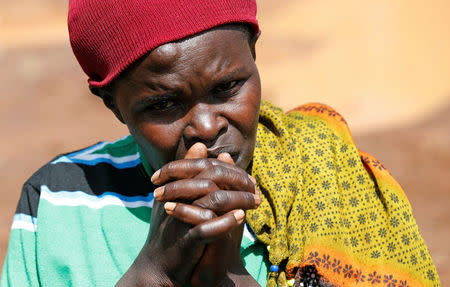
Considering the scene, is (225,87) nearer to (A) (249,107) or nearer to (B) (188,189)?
(A) (249,107)

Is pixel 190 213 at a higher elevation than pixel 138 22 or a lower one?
lower

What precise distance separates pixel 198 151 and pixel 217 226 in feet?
1.06

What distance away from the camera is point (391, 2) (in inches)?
375

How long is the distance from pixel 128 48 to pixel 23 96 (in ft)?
25.5

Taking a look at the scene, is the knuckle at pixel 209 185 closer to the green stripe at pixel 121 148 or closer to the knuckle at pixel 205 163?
the knuckle at pixel 205 163

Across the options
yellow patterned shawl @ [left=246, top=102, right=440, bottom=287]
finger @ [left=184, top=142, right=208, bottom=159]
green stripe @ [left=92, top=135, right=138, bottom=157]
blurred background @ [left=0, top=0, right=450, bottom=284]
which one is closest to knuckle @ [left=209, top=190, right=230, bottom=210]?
finger @ [left=184, top=142, right=208, bottom=159]

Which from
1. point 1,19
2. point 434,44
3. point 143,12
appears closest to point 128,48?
point 143,12

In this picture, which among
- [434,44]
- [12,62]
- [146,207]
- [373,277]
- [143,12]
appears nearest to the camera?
[143,12]

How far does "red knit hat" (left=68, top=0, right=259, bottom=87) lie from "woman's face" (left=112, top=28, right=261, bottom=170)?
1.3 inches

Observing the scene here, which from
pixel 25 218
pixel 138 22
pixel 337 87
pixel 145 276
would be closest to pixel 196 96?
pixel 138 22

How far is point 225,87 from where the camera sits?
6.47 ft

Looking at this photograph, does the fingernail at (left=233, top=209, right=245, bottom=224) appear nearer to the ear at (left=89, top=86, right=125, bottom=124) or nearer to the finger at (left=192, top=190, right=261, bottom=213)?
the finger at (left=192, top=190, right=261, bottom=213)

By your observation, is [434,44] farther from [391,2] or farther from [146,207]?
[146,207]

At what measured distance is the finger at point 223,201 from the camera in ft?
5.53
